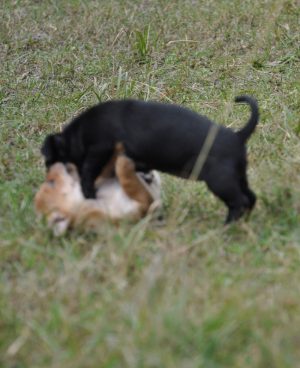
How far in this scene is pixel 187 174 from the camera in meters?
4.82

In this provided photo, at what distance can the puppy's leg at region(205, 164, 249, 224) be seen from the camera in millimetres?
4594

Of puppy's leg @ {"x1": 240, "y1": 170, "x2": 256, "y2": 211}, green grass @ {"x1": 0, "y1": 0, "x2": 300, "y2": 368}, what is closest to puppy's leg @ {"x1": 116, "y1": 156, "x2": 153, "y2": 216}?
green grass @ {"x1": 0, "y1": 0, "x2": 300, "y2": 368}

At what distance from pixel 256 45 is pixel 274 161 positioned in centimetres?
268

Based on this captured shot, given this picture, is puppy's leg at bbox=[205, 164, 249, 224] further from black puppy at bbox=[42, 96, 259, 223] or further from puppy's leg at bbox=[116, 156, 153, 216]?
puppy's leg at bbox=[116, 156, 153, 216]

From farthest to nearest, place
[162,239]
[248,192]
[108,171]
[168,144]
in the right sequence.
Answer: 1. [108,171]
2. [248,192]
3. [168,144]
4. [162,239]

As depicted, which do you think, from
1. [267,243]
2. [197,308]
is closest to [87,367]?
[197,308]

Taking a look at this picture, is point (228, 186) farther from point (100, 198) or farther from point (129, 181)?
point (100, 198)

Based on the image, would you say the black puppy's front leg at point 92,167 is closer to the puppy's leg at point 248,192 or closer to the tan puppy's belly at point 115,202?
the tan puppy's belly at point 115,202

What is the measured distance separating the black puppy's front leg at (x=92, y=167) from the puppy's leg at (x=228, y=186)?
65 cm

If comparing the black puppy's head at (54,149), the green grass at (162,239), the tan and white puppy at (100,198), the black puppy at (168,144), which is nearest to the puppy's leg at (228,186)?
the black puppy at (168,144)

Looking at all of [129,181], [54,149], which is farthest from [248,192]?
[54,149]

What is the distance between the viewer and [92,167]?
4891 mm

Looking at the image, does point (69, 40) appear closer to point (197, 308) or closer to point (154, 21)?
point (154, 21)

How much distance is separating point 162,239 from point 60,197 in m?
0.74
